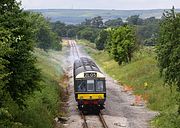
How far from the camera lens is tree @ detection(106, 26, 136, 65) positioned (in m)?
65.2

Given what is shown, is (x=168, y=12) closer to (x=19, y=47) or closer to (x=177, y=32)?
(x=177, y=32)

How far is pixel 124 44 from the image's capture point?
64.9 meters

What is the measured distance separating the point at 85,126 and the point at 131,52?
140 feet

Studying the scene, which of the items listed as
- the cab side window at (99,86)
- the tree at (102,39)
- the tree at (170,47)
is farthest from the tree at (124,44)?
the tree at (102,39)

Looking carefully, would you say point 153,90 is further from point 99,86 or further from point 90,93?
point 90,93

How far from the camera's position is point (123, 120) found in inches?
1087

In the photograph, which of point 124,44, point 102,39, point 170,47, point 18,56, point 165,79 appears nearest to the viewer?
point 18,56

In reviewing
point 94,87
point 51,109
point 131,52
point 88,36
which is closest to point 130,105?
point 94,87

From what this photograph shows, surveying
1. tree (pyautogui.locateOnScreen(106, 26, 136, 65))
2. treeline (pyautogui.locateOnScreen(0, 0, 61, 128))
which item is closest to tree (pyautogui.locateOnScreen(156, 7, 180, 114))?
treeline (pyautogui.locateOnScreen(0, 0, 61, 128))

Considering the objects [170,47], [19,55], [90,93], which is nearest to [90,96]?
[90,93]

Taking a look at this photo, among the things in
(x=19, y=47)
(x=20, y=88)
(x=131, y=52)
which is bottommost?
(x=131, y=52)

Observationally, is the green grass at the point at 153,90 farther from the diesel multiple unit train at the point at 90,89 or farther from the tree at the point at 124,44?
the diesel multiple unit train at the point at 90,89

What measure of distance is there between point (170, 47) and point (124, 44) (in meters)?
37.3

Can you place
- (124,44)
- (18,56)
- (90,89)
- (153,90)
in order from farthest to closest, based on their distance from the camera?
(124,44), (153,90), (90,89), (18,56)
